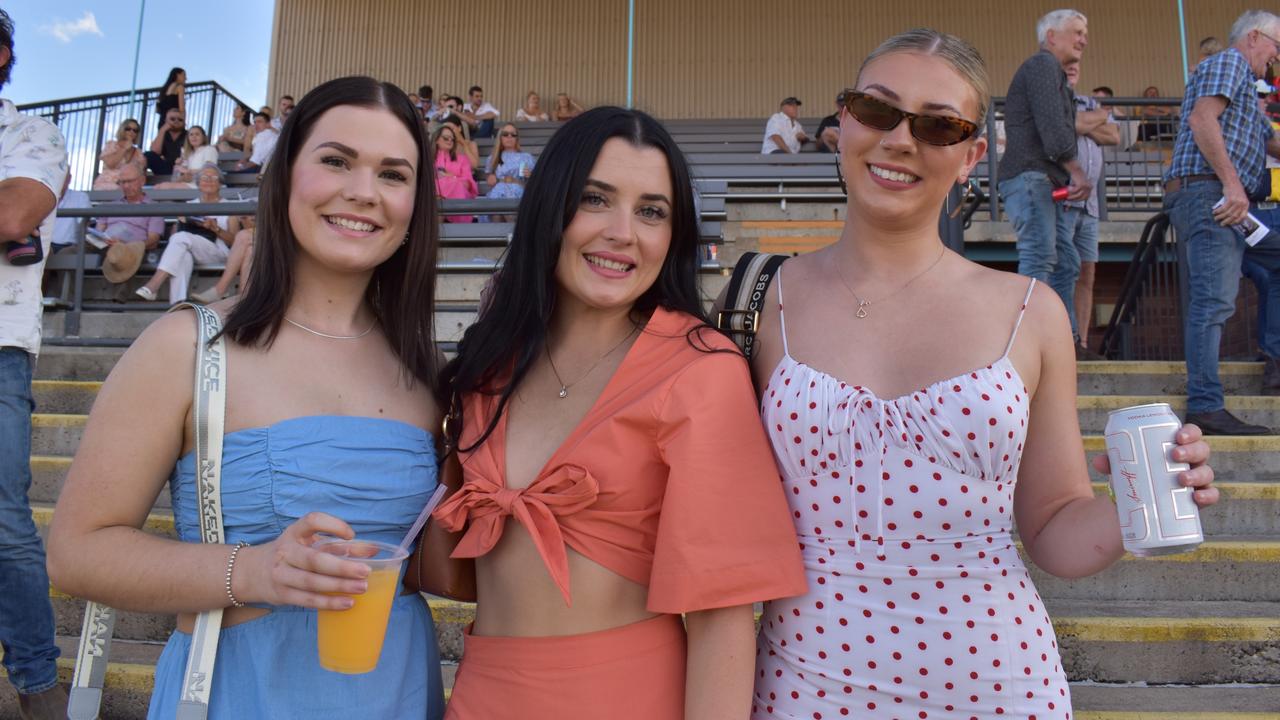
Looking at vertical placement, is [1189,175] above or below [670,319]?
above

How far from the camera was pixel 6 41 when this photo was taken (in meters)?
3.10

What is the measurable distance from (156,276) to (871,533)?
7.75 meters

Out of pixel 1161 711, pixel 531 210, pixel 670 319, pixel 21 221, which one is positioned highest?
pixel 21 221

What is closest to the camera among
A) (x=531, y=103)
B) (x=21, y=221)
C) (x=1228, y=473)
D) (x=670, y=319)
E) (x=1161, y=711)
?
(x=670, y=319)

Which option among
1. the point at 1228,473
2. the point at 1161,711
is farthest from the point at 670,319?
the point at 1228,473

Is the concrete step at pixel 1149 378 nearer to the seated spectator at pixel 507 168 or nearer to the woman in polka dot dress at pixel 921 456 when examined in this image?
the woman in polka dot dress at pixel 921 456

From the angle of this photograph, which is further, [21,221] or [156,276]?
[156,276]

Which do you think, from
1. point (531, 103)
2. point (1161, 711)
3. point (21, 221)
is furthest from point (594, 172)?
point (531, 103)

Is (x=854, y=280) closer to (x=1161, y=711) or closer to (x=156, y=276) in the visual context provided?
(x=1161, y=711)

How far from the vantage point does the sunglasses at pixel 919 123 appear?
1802 millimetres

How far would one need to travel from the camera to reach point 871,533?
1.71 metres

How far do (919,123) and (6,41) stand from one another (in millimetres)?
3080

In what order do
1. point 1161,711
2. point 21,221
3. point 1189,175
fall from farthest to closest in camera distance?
point 1189,175
point 1161,711
point 21,221

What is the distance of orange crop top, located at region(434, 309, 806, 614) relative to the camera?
5.30ft
